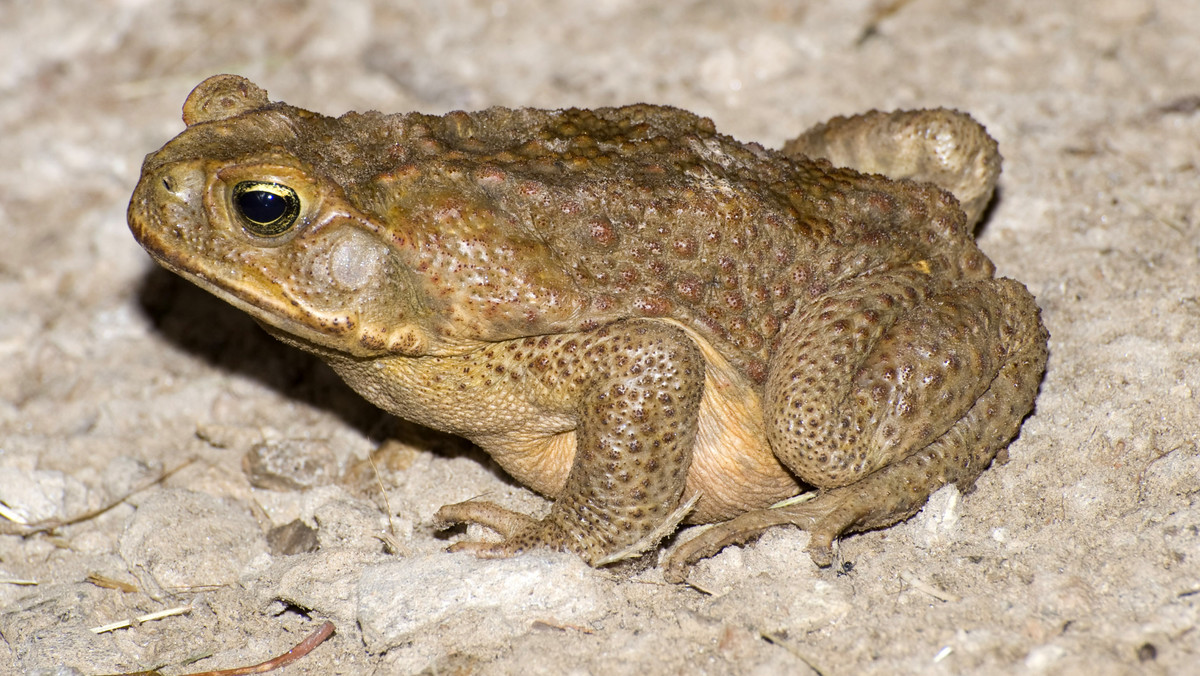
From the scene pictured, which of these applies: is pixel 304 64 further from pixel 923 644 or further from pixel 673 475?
pixel 923 644

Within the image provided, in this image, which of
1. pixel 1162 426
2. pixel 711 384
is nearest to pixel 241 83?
pixel 711 384

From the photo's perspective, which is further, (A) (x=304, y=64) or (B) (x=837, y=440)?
(A) (x=304, y=64)

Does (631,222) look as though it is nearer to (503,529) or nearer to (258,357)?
(503,529)

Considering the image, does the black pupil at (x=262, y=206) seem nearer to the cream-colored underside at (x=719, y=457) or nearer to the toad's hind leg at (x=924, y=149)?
the cream-colored underside at (x=719, y=457)

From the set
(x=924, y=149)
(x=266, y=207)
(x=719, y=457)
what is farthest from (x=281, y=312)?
(x=924, y=149)

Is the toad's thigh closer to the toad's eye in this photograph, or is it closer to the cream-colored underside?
the cream-colored underside

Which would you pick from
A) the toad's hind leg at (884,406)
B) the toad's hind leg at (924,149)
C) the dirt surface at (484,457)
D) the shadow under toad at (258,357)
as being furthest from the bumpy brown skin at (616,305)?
the shadow under toad at (258,357)
